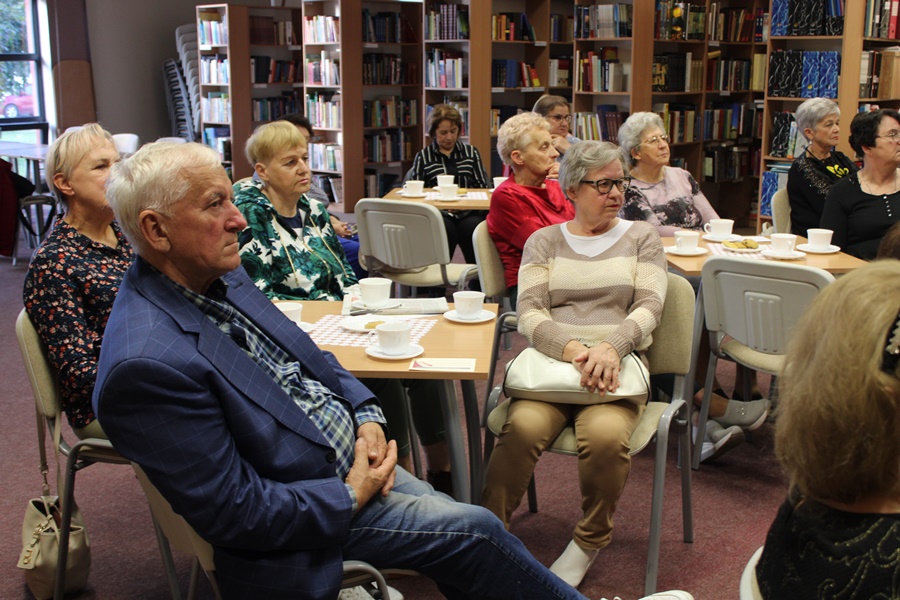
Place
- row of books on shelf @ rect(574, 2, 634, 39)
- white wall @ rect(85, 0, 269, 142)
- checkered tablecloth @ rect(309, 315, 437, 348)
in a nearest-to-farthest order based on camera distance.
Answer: checkered tablecloth @ rect(309, 315, 437, 348) < row of books on shelf @ rect(574, 2, 634, 39) < white wall @ rect(85, 0, 269, 142)

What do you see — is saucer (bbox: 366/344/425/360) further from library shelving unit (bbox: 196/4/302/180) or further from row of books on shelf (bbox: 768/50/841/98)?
library shelving unit (bbox: 196/4/302/180)

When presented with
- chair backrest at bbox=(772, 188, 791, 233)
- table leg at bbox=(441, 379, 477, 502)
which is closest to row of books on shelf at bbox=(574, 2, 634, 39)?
chair backrest at bbox=(772, 188, 791, 233)

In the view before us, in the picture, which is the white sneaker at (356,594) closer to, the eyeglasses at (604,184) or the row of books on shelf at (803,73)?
the eyeglasses at (604,184)

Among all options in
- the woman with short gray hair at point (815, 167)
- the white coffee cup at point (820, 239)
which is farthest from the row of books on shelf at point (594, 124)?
the white coffee cup at point (820, 239)

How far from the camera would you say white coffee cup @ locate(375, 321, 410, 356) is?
2.30 meters

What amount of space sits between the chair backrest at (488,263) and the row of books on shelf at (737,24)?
5.54 m

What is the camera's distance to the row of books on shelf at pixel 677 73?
26.0 feet

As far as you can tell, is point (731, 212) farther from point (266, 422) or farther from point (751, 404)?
point (266, 422)

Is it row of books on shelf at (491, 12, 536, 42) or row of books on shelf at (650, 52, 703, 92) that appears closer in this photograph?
row of books on shelf at (650, 52, 703, 92)

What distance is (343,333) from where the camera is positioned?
8.43 feet

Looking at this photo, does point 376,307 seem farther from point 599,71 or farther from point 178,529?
point 599,71

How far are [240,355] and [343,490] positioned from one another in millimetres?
322

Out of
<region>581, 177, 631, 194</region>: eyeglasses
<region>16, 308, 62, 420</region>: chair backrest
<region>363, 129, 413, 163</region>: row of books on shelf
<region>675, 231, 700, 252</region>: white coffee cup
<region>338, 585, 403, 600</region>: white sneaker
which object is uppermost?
<region>581, 177, 631, 194</region>: eyeglasses

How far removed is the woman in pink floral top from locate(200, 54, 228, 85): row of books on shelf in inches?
286
